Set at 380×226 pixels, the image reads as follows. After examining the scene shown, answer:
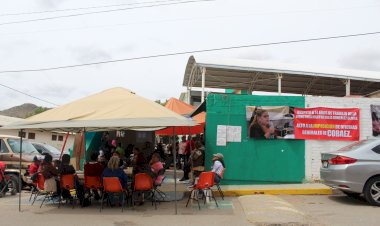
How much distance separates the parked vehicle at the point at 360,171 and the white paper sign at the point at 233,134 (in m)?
3.87

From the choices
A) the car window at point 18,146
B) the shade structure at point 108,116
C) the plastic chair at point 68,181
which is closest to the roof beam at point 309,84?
the shade structure at point 108,116

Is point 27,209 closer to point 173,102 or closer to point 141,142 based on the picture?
point 173,102

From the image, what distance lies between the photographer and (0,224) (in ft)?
28.9

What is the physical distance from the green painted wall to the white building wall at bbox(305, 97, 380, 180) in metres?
0.20

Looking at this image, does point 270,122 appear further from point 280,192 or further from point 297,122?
point 280,192

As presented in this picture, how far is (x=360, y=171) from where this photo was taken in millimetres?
10617

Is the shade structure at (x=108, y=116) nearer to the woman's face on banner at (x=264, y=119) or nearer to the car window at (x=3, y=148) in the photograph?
the woman's face on banner at (x=264, y=119)

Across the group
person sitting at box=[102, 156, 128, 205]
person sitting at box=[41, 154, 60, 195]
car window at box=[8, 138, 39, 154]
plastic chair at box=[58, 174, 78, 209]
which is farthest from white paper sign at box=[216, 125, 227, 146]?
car window at box=[8, 138, 39, 154]

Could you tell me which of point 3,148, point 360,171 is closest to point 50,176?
point 3,148

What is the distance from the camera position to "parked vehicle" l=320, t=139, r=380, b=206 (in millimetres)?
10609

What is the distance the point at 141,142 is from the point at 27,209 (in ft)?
39.3

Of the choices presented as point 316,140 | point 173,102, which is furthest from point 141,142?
point 316,140

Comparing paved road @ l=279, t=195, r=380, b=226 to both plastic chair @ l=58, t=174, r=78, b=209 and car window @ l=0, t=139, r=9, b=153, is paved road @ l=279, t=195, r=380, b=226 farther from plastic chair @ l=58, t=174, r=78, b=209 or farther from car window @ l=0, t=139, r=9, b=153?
car window @ l=0, t=139, r=9, b=153

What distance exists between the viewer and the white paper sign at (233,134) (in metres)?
14.2
